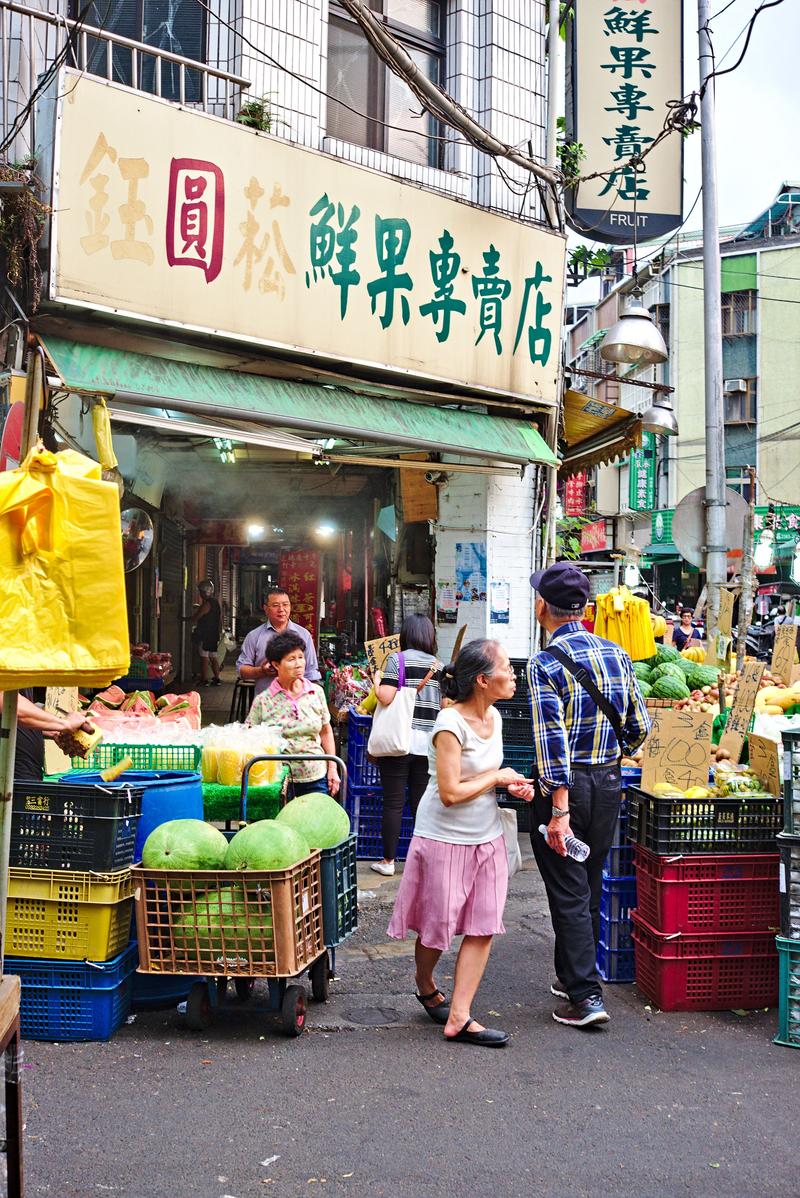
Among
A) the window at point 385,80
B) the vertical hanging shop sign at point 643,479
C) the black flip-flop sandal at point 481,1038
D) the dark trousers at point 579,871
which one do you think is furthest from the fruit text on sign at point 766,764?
the vertical hanging shop sign at point 643,479

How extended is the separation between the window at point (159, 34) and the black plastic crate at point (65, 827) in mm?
7014

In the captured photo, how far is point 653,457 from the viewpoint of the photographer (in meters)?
37.6

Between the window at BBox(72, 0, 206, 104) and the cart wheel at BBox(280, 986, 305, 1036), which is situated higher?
the window at BBox(72, 0, 206, 104)

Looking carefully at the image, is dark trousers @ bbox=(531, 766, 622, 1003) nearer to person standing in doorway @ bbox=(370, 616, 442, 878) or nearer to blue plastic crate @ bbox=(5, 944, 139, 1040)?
blue plastic crate @ bbox=(5, 944, 139, 1040)

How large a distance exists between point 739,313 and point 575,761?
3547 cm

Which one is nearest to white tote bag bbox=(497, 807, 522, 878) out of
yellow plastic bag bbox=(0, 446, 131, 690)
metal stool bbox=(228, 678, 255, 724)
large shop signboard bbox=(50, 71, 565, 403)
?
yellow plastic bag bbox=(0, 446, 131, 690)

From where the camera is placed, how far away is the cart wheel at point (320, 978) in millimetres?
5227

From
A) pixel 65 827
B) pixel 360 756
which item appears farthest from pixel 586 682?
pixel 360 756

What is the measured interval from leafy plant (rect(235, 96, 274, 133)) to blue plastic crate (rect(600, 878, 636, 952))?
686 cm

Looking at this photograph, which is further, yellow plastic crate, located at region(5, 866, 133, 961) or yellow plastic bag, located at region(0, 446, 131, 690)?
yellow plastic crate, located at region(5, 866, 133, 961)

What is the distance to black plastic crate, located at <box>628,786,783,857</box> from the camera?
5.07 m

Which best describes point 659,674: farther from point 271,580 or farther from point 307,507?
point 271,580

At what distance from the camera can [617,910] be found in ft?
18.4

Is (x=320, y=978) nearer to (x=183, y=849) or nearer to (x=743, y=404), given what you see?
(x=183, y=849)
